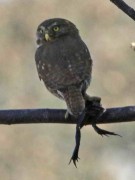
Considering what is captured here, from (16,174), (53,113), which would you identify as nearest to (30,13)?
(16,174)

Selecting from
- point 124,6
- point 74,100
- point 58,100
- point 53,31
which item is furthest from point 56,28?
point 58,100

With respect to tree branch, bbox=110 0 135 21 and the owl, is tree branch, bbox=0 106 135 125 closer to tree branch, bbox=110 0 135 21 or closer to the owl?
tree branch, bbox=110 0 135 21

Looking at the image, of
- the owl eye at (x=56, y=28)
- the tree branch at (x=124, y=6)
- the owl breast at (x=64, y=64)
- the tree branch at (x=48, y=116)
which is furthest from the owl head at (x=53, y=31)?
the tree branch at (x=124, y=6)

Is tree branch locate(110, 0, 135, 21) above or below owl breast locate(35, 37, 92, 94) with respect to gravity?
above

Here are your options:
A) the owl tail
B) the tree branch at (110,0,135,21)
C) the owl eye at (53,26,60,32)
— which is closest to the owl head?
the owl eye at (53,26,60,32)

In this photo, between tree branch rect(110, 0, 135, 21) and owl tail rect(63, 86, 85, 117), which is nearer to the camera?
tree branch rect(110, 0, 135, 21)

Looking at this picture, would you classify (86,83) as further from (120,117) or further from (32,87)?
(32,87)

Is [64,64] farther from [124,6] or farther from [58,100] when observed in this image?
[58,100]

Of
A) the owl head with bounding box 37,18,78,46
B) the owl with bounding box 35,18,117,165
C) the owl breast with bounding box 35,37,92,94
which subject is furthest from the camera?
the owl head with bounding box 37,18,78,46
